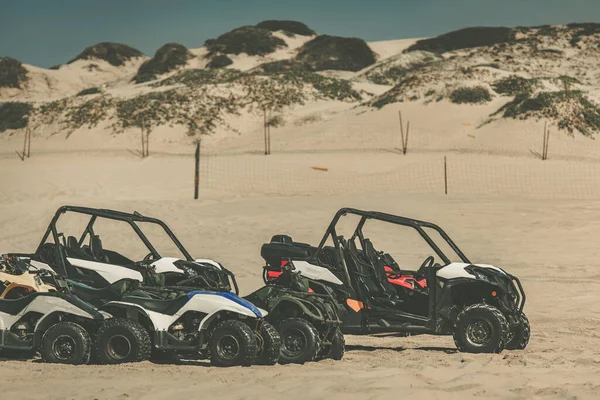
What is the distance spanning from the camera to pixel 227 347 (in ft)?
32.7

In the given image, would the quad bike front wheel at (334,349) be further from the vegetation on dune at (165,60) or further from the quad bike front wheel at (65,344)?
the vegetation on dune at (165,60)

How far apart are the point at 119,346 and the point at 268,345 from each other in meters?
1.54

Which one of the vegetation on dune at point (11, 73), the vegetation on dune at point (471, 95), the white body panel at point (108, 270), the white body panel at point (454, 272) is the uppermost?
the vegetation on dune at point (11, 73)

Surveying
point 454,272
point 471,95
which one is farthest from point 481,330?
point 471,95

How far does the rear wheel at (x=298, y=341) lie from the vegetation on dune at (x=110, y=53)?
8077 cm

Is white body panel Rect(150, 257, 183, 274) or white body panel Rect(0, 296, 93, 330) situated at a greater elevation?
white body panel Rect(150, 257, 183, 274)

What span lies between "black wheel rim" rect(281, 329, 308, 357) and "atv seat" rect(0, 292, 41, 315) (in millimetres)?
2682

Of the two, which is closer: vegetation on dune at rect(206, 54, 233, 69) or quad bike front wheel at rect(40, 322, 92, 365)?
quad bike front wheel at rect(40, 322, 92, 365)

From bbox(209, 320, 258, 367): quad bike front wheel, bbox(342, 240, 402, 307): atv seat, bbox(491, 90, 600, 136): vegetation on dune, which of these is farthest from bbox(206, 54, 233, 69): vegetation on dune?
bbox(209, 320, 258, 367): quad bike front wheel

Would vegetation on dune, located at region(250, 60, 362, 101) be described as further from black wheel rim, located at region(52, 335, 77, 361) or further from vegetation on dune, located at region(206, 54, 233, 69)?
black wheel rim, located at region(52, 335, 77, 361)

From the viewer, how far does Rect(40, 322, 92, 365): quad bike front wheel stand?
10.1 m

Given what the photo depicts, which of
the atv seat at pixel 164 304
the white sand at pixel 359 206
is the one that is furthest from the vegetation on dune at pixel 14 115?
the atv seat at pixel 164 304

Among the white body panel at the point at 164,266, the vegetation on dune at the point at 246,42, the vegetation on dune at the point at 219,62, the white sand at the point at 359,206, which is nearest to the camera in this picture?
Answer: the white sand at the point at 359,206

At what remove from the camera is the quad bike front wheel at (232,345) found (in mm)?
9828
